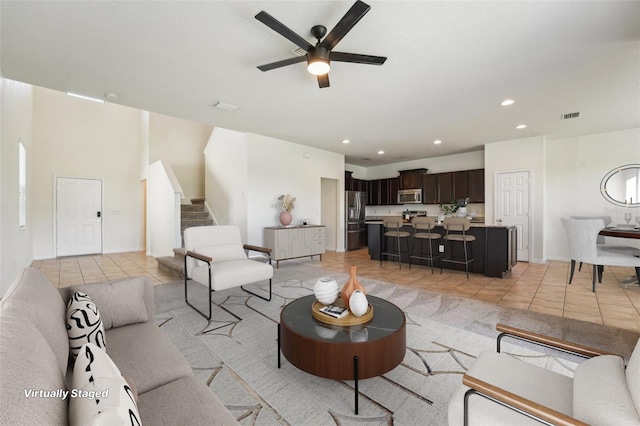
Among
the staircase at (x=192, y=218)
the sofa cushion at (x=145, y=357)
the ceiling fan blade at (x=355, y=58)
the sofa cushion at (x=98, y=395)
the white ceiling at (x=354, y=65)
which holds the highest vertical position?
the white ceiling at (x=354, y=65)

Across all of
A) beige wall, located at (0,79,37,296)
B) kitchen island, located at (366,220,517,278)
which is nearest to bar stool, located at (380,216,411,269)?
kitchen island, located at (366,220,517,278)

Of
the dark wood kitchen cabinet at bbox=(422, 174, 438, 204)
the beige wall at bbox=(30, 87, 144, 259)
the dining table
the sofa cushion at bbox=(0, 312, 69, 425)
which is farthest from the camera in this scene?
the dark wood kitchen cabinet at bbox=(422, 174, 438, 204)

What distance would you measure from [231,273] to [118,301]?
130 centimetres

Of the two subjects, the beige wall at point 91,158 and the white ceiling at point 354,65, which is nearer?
the white ceiling at point 354,65

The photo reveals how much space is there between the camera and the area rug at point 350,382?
1565 millimetres

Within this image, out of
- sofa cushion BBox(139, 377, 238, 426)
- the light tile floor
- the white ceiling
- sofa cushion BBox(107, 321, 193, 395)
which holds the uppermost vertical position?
the white ceiling

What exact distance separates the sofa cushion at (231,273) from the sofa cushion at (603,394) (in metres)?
2.72

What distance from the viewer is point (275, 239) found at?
541 cm

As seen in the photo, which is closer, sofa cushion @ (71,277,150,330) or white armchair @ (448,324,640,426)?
white armchair @ (448,324,640,426)

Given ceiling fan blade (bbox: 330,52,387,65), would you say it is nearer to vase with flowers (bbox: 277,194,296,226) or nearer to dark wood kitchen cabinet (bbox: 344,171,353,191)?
vase with flowers (bbox: 277,194,296,226)

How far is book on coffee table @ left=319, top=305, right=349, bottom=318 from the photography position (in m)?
1.91

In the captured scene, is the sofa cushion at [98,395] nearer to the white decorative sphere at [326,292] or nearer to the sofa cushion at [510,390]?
the sofa cushion at [510,390]

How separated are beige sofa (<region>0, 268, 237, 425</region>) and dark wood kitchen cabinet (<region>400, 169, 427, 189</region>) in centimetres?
754

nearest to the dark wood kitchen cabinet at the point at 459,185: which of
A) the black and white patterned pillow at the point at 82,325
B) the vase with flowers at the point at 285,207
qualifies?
the vase with flowers at the point at 285,207
